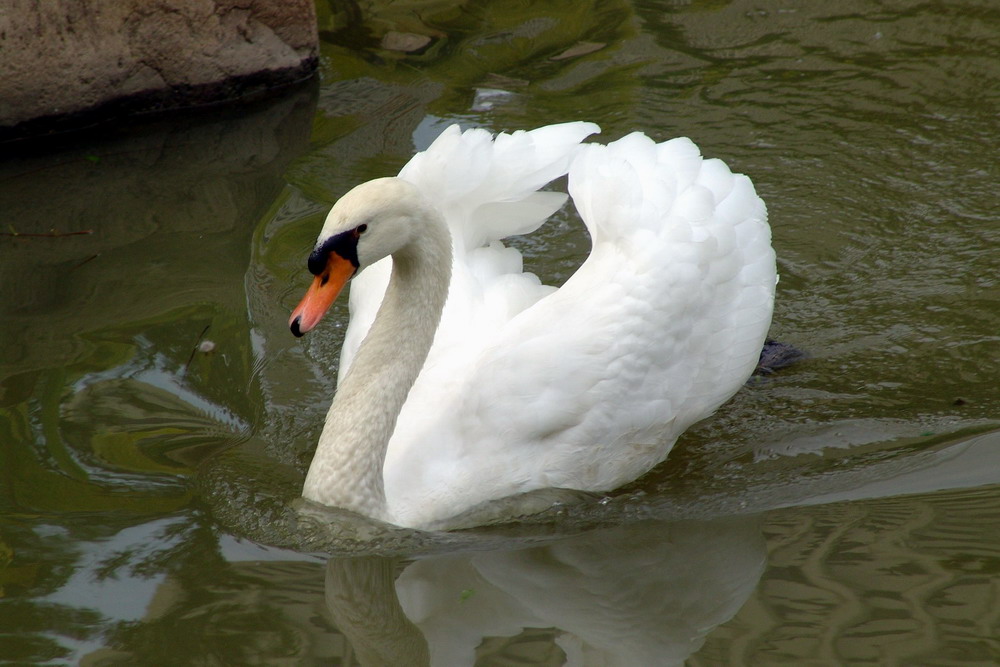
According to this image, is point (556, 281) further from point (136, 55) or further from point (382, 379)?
point (136, 55)

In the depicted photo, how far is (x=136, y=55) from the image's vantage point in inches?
276

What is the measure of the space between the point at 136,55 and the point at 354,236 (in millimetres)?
3984

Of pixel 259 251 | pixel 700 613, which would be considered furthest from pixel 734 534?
pixel 259 251

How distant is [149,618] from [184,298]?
2277 mm

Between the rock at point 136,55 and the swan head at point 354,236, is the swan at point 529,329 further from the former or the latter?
the rock at point 136,55

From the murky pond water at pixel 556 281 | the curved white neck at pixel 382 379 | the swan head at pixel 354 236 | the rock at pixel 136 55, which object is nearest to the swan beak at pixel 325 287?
the swan head at pixel 354 236

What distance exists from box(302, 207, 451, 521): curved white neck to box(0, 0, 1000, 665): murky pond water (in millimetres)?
137

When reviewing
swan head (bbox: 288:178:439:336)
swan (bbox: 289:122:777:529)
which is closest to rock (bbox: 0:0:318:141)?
swan (bbox: 289:122:777:529)

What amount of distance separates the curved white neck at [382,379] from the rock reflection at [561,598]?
26 cm

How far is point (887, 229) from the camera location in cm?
586

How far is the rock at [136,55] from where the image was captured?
21.9ft

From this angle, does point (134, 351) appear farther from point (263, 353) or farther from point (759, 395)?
point (759, 395)

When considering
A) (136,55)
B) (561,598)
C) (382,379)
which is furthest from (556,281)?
(136,55)

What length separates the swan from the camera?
3887 millimetres
